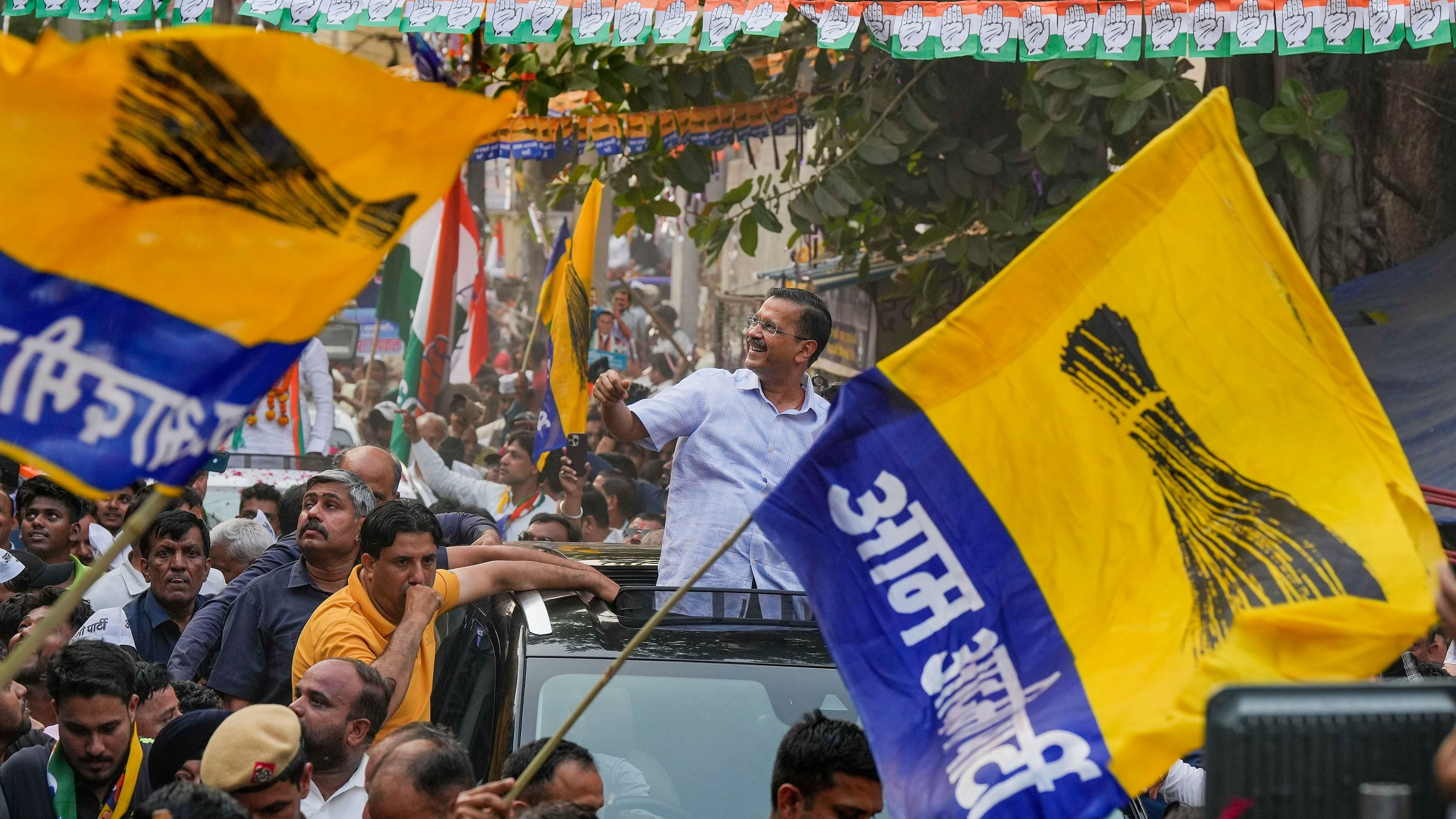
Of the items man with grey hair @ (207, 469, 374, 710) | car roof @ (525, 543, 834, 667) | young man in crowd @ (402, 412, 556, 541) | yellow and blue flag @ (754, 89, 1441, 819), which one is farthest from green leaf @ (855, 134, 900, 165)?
yellow and blue flag @ (754, 89, 1441, 819)

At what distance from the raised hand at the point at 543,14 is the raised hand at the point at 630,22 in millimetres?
303

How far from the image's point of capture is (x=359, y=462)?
263 inches

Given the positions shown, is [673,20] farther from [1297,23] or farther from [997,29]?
[1297,23]

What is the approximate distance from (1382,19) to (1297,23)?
0.35 metres

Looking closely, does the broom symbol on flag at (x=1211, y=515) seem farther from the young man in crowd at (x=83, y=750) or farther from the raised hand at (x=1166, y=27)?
the raised hand at (x=1166, y=27)

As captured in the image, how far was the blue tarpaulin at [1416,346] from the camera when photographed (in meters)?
8.24

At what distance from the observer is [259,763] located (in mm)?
3576

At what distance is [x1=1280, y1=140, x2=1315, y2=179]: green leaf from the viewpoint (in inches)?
308

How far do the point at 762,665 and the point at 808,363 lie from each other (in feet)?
4.85

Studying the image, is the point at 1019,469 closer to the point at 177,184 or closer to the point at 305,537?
the point at 177,184

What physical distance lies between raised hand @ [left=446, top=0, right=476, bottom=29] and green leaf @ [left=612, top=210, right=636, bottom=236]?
6.61 ft

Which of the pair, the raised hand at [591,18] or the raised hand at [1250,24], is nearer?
the raised hand at [1250,24]

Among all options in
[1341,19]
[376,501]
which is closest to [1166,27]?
[1341,19]

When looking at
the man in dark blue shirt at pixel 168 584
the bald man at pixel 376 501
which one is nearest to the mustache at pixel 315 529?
the bald man at pixel 376 501
